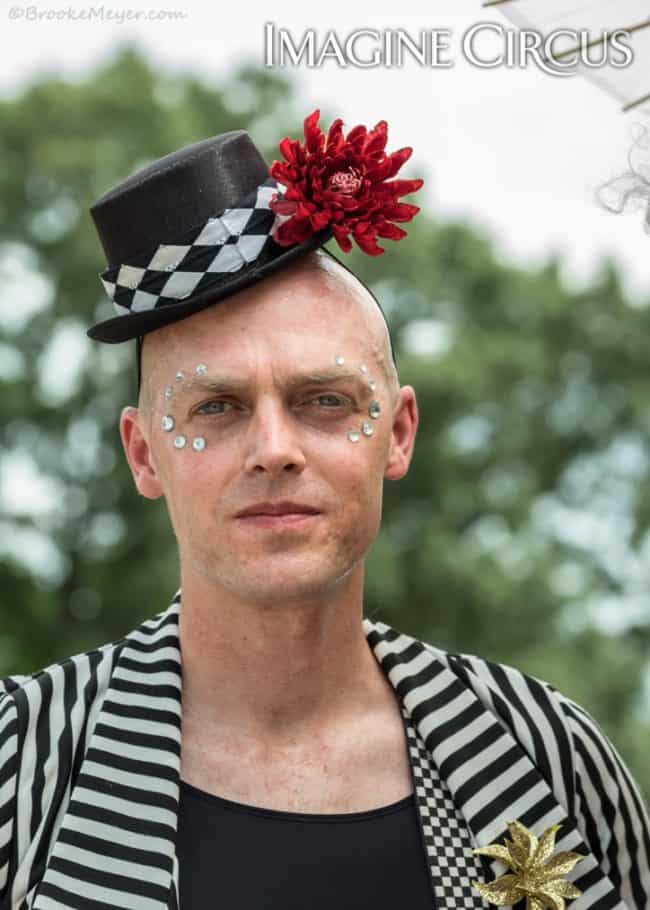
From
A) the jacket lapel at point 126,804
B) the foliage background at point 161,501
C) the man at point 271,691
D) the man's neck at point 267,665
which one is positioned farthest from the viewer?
the foliage background at point 161,501

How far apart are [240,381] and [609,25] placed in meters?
1.29

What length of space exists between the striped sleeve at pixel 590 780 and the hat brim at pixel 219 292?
118cm

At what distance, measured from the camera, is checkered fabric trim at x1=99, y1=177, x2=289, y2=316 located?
3.35 meters

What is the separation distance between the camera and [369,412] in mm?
3400

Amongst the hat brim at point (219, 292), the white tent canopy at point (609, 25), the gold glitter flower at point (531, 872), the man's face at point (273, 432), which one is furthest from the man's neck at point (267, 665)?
the white tent canopy at point (609, 25)

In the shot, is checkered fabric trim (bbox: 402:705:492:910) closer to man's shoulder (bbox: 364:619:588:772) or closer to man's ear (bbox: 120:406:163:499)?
man's shoulder (bbox: 364:619:588:772)

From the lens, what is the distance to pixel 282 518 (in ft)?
10.5

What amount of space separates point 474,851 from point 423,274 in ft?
40.7

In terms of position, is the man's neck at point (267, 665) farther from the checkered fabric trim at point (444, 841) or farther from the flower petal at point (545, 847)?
the flower petal at point (545, 847)

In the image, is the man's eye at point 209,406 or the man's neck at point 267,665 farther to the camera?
the man's neck at point 267,665

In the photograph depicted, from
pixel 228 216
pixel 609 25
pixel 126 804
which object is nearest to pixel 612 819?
pixel 126 804

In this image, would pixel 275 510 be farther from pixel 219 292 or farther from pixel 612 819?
pixel 612 819

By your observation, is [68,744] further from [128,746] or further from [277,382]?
[277,382]

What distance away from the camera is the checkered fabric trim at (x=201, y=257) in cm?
335
